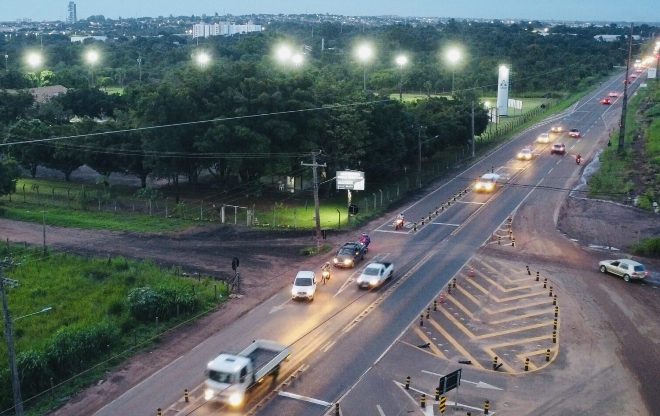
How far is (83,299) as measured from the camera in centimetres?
3684

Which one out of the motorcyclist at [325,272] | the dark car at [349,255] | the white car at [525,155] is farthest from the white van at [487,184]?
the motorcyclist at [325,272]

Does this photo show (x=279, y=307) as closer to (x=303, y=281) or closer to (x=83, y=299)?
(x=303, y=281)

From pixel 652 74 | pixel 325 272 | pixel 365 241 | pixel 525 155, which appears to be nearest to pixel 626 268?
pixel 365 241

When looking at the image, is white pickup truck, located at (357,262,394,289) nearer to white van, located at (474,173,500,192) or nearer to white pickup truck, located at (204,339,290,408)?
white pickup truck, located at (204,339,290,408)

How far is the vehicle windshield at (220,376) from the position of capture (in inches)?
1031

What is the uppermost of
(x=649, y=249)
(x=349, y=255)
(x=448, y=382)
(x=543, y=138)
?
(x=543, y=138)

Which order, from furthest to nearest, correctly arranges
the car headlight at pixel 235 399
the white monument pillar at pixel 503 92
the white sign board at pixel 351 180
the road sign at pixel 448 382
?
the white monument pillar at pixel 503 92, the white sign board at pixel 351 180, the car headlight at pixel 235 399, the road sign at pixel 448 382

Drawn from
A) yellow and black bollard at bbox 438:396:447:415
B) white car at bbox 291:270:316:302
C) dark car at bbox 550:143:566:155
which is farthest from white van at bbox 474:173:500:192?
yellow and black bollard at bbox 438:396:447:415

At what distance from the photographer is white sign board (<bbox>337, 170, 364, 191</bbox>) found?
182ft

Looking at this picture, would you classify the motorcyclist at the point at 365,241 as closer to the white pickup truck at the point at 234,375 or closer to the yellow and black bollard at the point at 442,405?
the white pickup truck at the point at 234,375

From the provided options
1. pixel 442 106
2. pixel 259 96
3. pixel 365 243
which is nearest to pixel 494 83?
pixel 442 106

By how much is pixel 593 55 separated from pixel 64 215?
547 feet

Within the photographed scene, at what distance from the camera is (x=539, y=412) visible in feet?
85.9

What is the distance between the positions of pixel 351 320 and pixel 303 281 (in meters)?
3.98
